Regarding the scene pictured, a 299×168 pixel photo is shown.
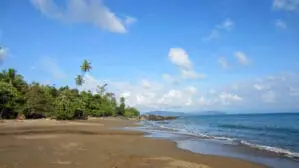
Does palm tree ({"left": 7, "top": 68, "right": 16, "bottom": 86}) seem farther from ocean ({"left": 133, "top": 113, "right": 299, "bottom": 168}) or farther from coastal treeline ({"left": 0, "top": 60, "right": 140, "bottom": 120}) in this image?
ocean ({"left": 133, "top": 113, "right": 299, "bottom": 168})

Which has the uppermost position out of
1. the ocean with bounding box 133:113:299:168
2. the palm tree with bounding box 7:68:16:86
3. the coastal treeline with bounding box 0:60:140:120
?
the palm tree with bounding box 7:68:16:86

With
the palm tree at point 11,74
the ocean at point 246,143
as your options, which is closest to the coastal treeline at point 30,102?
the palm tree at point 11,74

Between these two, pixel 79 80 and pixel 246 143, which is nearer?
pixel 246 143

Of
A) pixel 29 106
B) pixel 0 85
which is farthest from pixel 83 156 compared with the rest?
pixel 29 106

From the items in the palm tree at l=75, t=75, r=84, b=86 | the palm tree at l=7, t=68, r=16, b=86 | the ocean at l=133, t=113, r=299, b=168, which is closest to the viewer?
the ocean at l=133, t=113, r=299, b=168

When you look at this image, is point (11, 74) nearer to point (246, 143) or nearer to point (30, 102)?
point (30, 102)

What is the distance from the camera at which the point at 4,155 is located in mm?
14617

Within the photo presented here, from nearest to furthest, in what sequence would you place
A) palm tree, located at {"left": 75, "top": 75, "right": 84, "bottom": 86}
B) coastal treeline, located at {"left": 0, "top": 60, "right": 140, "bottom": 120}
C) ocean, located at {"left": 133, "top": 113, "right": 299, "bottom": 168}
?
ocean, located at {"left": 133, "top": 113, "right": 299, "bottom": 168}
coastal treeline, located at {"left": 0, "top": 60, "right": 140, "bottom": 120}
palm tree, located at {"left": 75, "top": 75, "right": 84, "bottom": 86}

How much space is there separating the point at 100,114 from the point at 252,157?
99.8m

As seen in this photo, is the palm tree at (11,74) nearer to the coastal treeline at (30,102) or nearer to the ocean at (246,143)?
the coastal treeline at (30,102)

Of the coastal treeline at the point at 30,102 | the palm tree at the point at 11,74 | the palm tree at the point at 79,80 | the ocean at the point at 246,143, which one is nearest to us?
the ocean at the point at 246,143

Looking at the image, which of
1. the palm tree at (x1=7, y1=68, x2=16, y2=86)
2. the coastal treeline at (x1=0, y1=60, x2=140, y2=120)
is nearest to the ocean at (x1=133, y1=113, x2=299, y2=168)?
the coastal treeline at (x1=0, y1=60, x2=140, y2=120)

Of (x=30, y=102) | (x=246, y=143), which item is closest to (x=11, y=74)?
(x=30, y=102)

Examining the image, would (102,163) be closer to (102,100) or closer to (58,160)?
(58,160)
